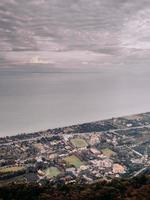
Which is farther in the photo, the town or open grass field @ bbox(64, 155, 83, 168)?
open grass field @ bbox(64, 155, 83, 168)

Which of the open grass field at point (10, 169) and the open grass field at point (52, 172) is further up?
the open grass field at point (10, 169)

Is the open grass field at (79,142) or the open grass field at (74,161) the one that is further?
the open grass field at (79,142)

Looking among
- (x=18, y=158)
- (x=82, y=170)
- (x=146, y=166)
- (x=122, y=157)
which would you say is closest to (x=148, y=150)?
(x=122, y=157)

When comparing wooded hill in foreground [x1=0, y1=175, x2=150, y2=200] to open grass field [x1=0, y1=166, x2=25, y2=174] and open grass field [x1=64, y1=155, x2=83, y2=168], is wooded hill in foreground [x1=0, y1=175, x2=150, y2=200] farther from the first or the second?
open grass field [x1=64, y1=155, x2=83, y2=168]

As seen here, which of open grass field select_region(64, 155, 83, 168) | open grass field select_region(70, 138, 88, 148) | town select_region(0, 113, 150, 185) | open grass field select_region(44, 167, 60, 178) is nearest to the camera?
open grass field select_region(44, 167, 60, 178)

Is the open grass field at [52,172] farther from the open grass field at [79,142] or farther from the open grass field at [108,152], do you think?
the open grass field at [79,142]

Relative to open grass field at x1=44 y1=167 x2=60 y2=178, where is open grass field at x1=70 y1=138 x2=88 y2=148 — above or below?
above

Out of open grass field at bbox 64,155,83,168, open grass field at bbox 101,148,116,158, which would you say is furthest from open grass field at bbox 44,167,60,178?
open grass field at bbox 101,148,116,158

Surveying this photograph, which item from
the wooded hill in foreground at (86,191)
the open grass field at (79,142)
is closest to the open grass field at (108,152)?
the open grass field at (79,142)
